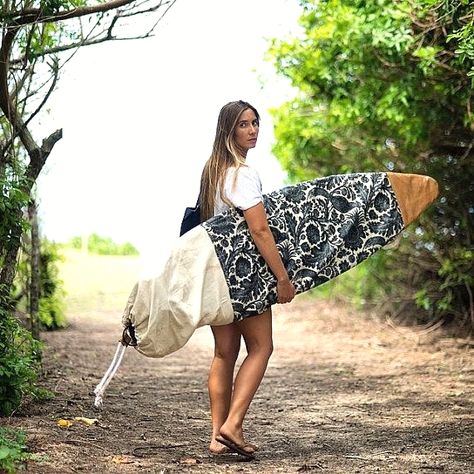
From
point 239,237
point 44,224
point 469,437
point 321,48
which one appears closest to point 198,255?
point 239,237

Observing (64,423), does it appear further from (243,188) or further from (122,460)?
(243,188)

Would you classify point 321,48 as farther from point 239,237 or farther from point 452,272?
point 239,237

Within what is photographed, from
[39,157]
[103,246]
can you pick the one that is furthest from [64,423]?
[103,246]

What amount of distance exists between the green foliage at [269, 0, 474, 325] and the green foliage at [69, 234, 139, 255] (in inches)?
261

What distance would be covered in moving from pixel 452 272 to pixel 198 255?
5879mm

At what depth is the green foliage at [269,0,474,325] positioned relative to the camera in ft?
25.2

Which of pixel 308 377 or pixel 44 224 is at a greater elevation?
pixel 44 224

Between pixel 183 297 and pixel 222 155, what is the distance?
753mm

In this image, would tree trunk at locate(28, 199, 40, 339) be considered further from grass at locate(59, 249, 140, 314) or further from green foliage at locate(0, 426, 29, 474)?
grass at locate(59, 249, 140, 314)

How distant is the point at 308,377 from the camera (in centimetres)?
844

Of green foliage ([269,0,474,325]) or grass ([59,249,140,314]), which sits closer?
green foliage ([269,0,474,325])

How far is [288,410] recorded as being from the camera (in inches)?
265

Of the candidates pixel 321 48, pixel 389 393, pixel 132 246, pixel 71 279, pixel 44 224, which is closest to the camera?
pixel 389 393

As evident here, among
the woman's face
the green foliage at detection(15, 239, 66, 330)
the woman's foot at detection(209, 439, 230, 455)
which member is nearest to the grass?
the green foliage at detection(15, 239, 66, 330)
